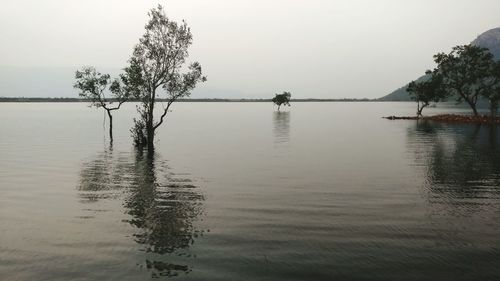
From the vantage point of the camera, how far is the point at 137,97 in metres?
48.1

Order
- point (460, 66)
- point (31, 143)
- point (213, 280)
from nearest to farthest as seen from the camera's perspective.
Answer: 1. point (213, 280)
2. point (31, 143)
3. point (460, 66)

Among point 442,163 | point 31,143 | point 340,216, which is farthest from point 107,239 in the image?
point 31,143

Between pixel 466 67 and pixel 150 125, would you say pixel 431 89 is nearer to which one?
pixel 466 67

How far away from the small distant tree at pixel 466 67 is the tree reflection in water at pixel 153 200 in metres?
93.3

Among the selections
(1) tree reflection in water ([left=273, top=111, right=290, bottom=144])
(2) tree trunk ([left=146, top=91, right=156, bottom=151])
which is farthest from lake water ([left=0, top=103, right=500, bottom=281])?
(1) tree reflection in water ([left=273, top=111, right=290, bottom=144])

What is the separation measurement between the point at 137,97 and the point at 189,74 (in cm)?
657

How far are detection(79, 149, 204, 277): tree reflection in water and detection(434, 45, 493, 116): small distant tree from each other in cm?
9332

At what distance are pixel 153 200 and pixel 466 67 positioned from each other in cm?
10551

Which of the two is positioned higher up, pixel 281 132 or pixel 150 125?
pixel 150 125

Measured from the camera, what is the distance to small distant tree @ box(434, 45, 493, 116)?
342 ft

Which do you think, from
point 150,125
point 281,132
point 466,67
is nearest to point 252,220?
point 150,125


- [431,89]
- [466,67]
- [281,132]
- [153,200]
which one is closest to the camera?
[153,200]

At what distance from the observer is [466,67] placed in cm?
10619

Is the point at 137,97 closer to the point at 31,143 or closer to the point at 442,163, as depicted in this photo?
the point at 31,143
